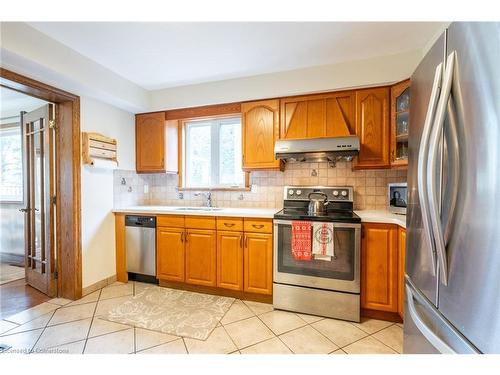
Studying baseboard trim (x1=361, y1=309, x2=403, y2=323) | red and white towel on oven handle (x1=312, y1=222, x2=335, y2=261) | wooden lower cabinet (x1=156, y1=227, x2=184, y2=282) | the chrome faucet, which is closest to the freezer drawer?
red and white towel on oven handle (x1=312, y1=222, x2=335, y2=261)

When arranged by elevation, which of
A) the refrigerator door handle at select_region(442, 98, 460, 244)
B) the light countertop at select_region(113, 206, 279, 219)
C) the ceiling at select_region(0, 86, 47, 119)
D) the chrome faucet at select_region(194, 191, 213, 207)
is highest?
the ceiling at select_region(0, 86, 47, 119)

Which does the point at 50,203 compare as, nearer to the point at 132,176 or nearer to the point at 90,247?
the point at 90,247

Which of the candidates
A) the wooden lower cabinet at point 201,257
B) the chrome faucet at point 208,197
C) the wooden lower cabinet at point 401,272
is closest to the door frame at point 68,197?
the wooden lower cabinet at point 201,257

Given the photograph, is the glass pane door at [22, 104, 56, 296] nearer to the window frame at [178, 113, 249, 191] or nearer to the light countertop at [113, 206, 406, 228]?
the light countertop at [113, 206, 406, 228]

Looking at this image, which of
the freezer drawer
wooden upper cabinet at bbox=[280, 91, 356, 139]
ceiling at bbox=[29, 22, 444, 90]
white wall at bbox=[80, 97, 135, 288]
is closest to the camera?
the freezer drawer

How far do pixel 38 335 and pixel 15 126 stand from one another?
10.7ft

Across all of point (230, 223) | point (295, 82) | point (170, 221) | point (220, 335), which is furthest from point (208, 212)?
point (295, 82)

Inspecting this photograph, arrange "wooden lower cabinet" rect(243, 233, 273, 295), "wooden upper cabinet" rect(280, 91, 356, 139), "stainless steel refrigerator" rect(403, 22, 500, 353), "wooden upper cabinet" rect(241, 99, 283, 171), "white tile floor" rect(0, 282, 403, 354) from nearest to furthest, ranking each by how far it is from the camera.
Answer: "stainless steel refrigerator" rect(403, 22, 500, 353) < "white tile floor" rect(0, 282, 403, 354) < "wooden lower cabinet" rect(243, 233, 273, 295) < "wooden upper cabinet" rect(280, 91, 356, 139) < "wooden upper cabinet" rect(241, 99, 283, 171)

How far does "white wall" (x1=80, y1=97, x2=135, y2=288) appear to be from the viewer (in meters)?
2.48

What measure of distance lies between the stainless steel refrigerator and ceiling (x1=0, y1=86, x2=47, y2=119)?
13.2 feet

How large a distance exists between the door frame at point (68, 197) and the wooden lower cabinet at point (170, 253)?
78 cm

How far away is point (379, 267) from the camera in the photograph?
1.99 meters

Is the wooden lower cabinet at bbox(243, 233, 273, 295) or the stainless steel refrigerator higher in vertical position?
the stainless steel refrigerator
